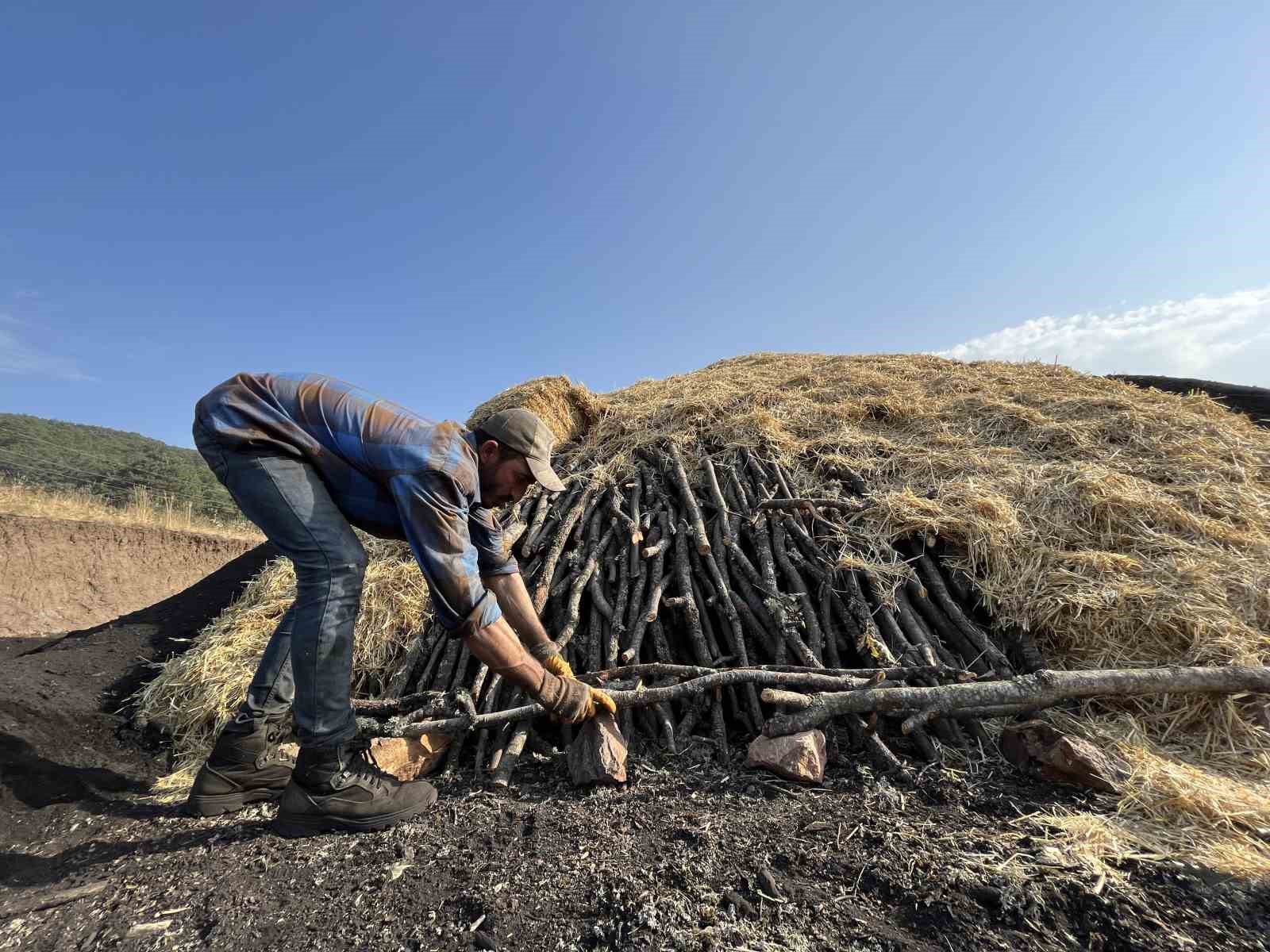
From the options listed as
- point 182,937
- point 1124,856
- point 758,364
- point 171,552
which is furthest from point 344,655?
point 171,552

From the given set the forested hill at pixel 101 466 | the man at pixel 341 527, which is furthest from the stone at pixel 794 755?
the forested hill at pixel 101 466

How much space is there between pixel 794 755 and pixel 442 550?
1.77 m

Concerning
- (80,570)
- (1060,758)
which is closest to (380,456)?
(1060,758)

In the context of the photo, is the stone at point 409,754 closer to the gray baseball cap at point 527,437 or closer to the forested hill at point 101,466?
the gray baseball cap at point 527,437

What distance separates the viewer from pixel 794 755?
2414mm

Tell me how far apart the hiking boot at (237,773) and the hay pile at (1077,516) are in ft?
3.04

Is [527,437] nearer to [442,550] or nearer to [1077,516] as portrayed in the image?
[442,550]

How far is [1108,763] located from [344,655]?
3.18m

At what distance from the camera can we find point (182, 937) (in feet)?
5.73

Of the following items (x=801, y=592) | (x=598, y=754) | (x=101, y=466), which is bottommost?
(x=598, y=754)

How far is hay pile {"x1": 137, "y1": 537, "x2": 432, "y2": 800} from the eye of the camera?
3230mm

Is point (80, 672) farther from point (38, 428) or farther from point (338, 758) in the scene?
point (38, 428)

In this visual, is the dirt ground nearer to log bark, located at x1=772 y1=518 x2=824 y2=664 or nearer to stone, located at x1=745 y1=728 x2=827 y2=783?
stone, located at x1=745 y1=728 x2=827 y2=783

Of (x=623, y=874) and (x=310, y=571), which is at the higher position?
(x=310, y=571)
